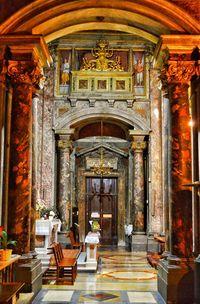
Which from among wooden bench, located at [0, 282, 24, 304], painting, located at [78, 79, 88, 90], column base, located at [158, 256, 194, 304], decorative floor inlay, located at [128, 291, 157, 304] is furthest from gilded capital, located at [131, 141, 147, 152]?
wooden bench, located at [0, 282, 24, 304]

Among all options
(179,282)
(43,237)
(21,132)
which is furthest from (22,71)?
(43,237)

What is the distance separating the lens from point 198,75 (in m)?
8.49

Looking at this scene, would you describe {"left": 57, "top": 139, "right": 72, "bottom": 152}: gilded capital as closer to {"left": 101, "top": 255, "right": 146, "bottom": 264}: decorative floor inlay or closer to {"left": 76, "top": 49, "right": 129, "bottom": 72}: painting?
{"left": 76, "top": 49, "right": 129, "bottom": 72}: painting

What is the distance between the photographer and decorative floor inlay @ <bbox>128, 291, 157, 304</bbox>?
843cm

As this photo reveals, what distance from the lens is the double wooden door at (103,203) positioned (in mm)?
21297

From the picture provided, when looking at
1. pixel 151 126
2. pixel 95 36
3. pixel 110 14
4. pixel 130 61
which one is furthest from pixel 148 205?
pixel 110 14

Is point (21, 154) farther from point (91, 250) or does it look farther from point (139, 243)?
point (139, 243)

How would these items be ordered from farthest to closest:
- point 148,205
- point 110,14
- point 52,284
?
point 148,205 < point 52,284 < point 110,14

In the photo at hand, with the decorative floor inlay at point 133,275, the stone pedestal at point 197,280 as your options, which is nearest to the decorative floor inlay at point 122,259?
→ the decorative floor inlay at point 133,275

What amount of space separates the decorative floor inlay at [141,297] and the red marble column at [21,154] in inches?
84.2

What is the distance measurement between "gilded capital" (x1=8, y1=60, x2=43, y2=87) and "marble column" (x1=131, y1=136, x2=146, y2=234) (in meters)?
9.83

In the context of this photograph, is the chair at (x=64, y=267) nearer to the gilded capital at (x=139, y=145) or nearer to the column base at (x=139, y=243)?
the column base at (x=139, y=243)

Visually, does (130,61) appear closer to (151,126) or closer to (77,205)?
(151,126)

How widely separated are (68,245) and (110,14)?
982 cm
